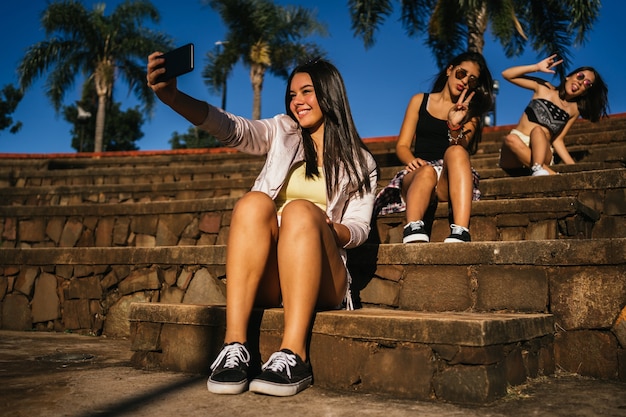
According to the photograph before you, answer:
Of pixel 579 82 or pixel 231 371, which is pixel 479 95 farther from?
pixel 231 371

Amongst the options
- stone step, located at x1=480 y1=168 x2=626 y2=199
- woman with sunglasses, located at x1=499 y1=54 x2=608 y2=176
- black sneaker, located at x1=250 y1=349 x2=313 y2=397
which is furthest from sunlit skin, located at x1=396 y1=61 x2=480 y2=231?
black sneaker, located at x1=250 y1=349 x2=313 y2=397

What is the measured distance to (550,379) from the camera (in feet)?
7.78

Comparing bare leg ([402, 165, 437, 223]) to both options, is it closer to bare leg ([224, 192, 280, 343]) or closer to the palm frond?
bare leg ([224, 192, 280, 343])

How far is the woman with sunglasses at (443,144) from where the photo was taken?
3.14 m

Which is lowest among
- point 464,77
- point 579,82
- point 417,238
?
point 417,238

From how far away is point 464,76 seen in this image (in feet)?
12.0

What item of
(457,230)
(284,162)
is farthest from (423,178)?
(284,162)

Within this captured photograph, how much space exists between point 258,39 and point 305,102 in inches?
805

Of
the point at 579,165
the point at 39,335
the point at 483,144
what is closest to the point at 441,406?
the point at 39,335

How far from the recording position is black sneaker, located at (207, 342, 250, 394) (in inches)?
83.0

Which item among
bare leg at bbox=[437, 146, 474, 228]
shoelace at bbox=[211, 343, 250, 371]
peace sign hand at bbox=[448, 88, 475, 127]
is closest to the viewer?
shoelace at bbox=[211, 343, 250, 371]

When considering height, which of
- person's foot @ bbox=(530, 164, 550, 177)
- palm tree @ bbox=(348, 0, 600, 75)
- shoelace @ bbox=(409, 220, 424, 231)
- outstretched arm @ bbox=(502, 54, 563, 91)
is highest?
palm tree @ bbox=(348, 0, 600, 75)

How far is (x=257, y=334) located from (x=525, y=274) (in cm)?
121

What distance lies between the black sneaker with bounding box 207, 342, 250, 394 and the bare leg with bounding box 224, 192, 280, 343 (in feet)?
0.26
